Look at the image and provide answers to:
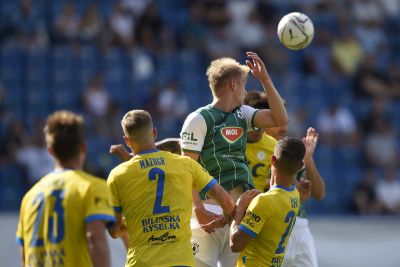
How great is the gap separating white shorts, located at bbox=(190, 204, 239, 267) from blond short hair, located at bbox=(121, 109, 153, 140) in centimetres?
103

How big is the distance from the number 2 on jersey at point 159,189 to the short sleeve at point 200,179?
0.28 m

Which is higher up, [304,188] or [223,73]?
[223,73]

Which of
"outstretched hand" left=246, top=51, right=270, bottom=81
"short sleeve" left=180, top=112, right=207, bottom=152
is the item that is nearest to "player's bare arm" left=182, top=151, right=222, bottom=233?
"short sleeve" left=180, top=112, right=207, bottom=152

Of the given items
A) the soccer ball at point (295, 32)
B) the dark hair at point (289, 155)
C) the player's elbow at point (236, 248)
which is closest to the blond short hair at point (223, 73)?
the dark hair at point (289, 155)

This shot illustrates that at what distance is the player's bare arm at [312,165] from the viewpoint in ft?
26.2

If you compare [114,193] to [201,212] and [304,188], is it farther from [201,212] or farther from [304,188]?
[304,188]

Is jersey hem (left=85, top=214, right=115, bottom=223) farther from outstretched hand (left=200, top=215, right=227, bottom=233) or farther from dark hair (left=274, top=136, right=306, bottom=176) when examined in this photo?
dark hair (left=274, top=136, right=306, bottom=176)

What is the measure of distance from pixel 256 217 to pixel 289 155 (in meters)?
0.56

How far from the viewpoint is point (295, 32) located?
26.6ft

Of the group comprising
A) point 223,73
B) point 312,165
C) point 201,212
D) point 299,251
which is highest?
point 223,73

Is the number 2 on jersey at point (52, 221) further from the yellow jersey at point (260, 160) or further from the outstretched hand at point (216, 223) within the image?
the yellow jersey at point (260, 160)

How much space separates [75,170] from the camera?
19.1 feet

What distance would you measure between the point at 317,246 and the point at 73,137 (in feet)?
27.1

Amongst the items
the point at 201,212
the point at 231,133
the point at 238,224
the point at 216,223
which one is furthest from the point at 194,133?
the point at 238,224
